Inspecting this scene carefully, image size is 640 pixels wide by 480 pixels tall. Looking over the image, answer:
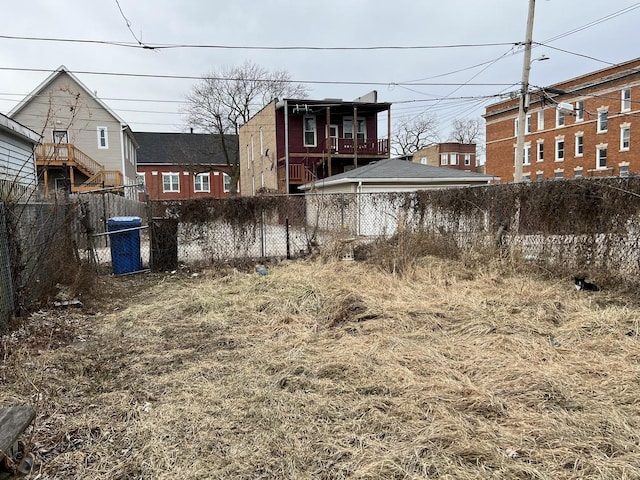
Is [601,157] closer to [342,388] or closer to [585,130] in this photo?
[585,130]

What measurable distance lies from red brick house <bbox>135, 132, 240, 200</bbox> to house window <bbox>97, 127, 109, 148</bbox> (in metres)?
12.3

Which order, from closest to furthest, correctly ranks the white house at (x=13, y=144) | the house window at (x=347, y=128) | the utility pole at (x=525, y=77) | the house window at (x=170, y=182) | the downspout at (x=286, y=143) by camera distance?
the white house at (x=13, y=144)
the utility pole at (x=525, y=77)
the downspout at (x=286, y=143)
the house window at (x=347, y=128)
the house window at (x=170, y=182)

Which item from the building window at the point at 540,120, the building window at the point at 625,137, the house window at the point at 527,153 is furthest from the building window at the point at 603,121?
the house window at the point at 527,153

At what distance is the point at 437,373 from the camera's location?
358cm

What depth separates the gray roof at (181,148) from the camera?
137 ft

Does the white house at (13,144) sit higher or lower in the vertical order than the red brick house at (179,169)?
lower

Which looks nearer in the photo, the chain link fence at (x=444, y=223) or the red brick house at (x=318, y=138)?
the chain link fence at (x=444, y=223)

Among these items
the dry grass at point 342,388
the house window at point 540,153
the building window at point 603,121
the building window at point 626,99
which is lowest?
the dry grass at point 342,388

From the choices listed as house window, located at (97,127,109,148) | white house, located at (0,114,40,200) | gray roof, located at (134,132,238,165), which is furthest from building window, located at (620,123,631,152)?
house window, located at (97,127,109,148)

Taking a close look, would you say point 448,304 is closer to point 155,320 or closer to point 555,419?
point 555,419

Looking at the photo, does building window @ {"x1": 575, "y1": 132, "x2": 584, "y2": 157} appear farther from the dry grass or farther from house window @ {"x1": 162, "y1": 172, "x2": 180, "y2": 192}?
house window @ {"x1": 162, "y1": 172, "x2": 180, "y2": 192}

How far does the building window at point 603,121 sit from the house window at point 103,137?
117 feet

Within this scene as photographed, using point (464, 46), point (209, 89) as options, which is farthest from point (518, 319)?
point (209, 89)

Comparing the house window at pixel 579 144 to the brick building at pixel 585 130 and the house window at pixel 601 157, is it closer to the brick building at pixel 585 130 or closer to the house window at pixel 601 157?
the brick building at pixel 585 130
